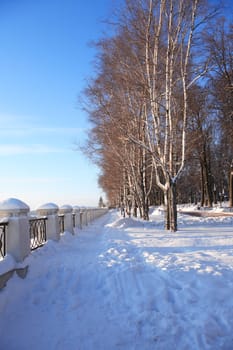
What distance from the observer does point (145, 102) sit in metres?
17.0

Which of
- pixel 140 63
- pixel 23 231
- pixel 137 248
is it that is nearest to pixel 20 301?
pixel 23 231

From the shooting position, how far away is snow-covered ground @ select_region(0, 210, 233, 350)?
443 centimetres

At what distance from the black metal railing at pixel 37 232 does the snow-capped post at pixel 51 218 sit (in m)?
0.39

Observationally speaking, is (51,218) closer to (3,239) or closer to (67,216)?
(67,216)

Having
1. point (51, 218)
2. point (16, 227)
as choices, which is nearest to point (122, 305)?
point (16, 227)

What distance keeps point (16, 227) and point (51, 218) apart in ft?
14.8

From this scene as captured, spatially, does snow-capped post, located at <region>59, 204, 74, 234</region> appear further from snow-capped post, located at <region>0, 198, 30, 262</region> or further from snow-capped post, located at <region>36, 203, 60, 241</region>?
snow-capped post, located at <region>0, 198, 30, 262</region>

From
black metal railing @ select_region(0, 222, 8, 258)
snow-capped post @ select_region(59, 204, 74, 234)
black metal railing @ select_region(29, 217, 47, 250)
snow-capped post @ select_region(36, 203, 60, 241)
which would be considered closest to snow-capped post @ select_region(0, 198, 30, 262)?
black metal railing @ select_region(0, 222, 8, 258)

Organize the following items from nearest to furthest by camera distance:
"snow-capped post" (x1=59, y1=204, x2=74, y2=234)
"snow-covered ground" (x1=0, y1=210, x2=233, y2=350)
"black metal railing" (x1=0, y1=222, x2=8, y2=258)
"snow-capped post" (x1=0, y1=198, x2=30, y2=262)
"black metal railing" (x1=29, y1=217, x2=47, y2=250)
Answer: "snow-covered ground" (x1=0, y1=210, x2=233, y2=350) < "black metal railing" (x1=0, y1=222, x2=8, y2=258) < "snow-capped post" (x1=0, y1=198, x2=30, y2=262) < "black metal railing" (x1=29, y1=217, x2=47, y2=250) < "snow-capped post" (x1=59, y1=204, x2=74, y2=234)

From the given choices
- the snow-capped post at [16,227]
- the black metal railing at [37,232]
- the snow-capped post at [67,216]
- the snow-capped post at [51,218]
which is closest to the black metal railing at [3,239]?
the snow-capped post at [16,227]

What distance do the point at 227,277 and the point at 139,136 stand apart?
13922 mm

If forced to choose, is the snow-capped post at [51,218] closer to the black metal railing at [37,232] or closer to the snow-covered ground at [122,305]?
the black metal railing at [37,232]

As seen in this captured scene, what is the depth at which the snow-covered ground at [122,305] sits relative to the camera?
443 cm

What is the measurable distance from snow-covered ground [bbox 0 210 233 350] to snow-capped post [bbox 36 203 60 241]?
10.9ft
